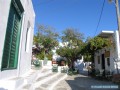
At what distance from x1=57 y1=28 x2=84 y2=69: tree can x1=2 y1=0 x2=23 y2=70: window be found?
61.7 feet

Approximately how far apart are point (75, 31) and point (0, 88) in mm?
32350

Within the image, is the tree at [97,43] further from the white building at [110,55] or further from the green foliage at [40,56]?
the green foliage at [40,56]

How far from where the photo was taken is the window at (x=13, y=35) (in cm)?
651

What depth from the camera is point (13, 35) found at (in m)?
7.24

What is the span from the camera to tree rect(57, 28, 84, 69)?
2719 cm

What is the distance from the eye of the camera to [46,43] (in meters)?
36.9

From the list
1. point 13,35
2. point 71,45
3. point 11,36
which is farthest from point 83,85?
point 71,45

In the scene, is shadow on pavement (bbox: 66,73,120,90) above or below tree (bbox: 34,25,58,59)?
below

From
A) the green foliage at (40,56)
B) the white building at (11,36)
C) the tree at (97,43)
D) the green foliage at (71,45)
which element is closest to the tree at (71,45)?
the green foliage at (71,45)

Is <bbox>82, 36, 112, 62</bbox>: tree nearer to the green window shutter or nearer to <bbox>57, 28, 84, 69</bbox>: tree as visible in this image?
<bbox>57, 28, 84, 69</bbox>: tree

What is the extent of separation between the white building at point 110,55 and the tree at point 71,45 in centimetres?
597

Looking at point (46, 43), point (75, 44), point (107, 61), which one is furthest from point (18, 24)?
point (46, 43)

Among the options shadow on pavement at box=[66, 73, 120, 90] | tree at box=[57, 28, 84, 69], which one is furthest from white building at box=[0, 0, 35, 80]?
tree at box=[57, 28, 84, 69]

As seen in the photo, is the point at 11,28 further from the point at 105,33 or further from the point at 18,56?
the point at 105,33
